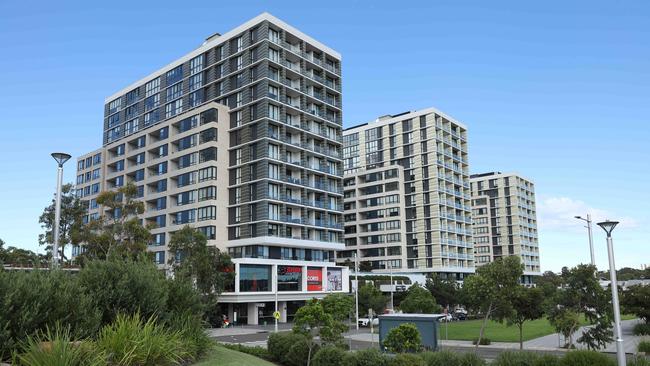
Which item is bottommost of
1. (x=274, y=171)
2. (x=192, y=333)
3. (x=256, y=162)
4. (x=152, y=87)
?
(x=192, y=333)

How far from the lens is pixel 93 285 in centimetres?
1558

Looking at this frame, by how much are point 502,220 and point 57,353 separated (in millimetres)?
153747

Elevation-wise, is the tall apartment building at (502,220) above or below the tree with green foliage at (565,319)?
above

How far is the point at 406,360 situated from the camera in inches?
913

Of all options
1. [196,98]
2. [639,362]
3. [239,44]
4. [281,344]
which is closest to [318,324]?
[281,344]

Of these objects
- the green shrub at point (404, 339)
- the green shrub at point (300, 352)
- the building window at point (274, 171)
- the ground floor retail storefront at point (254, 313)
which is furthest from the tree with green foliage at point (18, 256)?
the green shrub at point (404, 339)

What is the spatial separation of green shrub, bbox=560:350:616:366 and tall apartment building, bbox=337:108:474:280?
91.0 m

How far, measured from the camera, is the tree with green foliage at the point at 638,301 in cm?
5391

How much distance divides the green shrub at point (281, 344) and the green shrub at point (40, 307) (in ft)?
54.6

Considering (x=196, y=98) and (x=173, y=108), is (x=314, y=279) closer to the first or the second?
(x=196, y=98)

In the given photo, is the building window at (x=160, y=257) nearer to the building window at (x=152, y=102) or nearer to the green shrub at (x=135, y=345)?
the building window at (x=152, y=102)

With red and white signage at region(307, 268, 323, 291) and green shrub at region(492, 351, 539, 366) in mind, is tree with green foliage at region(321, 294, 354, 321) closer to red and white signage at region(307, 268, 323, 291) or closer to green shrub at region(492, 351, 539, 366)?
green shrub at region(492, 351, 539, 366)

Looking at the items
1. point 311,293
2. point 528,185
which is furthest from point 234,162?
point 528,185

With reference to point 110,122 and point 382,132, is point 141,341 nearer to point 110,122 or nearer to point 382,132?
point 110,122
